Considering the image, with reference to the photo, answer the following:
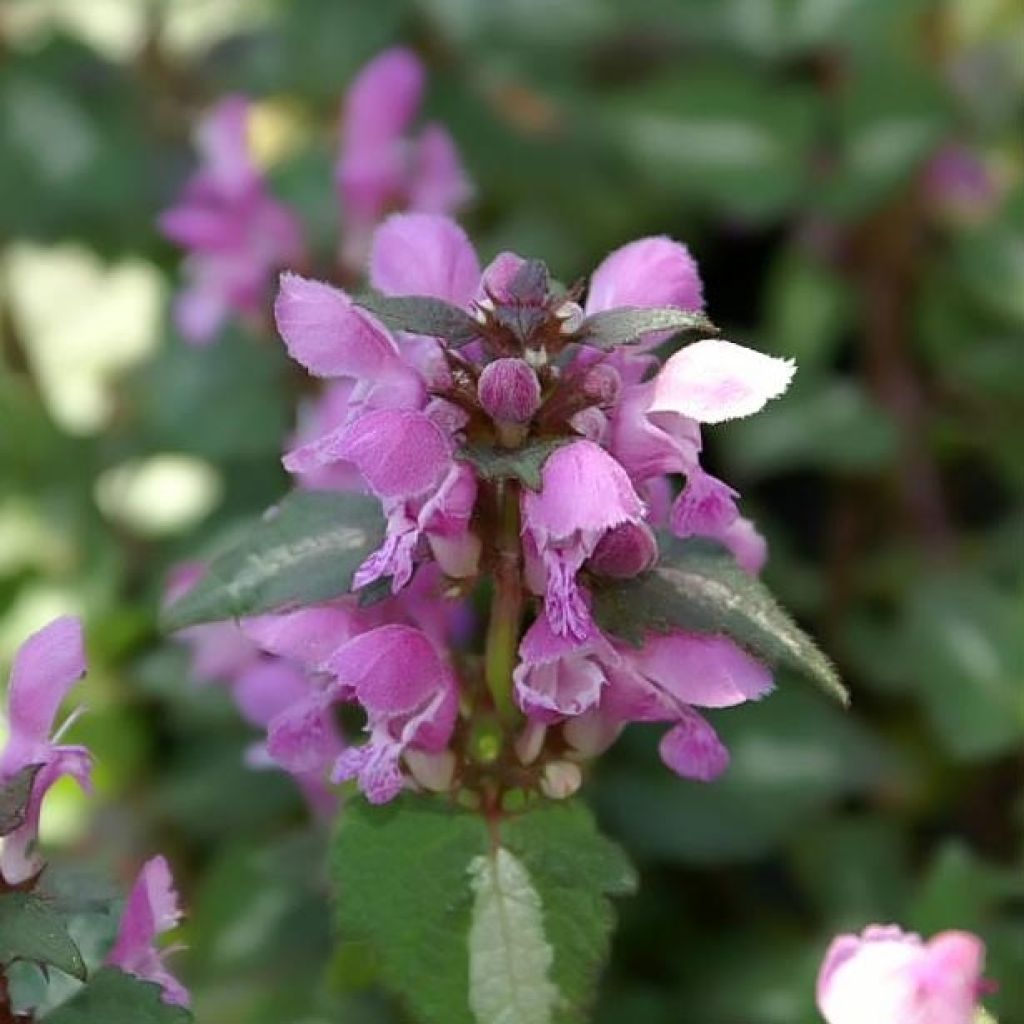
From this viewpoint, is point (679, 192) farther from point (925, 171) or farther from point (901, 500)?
point (901, 500)

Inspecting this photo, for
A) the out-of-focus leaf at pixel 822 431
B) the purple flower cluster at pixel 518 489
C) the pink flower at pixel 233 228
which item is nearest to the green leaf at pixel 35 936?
the purple flower cluster at pixel 518 489

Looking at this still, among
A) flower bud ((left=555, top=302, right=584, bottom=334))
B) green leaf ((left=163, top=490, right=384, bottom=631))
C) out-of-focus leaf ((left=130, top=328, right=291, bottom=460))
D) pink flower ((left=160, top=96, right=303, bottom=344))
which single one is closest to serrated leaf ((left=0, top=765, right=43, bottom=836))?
green leaf ((left=163, top=490, right=384, bottom=631))

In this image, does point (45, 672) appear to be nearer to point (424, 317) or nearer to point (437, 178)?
point (424, 317)

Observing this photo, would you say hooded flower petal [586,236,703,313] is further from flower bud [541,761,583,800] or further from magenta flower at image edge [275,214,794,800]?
flower bud [541,761,583,800]

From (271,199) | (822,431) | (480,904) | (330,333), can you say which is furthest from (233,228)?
(480,904)

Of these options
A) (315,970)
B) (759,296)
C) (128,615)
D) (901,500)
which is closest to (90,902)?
(315,970)

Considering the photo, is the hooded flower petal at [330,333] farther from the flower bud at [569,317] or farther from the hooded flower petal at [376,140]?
the hooded flower petal at [376,140]
